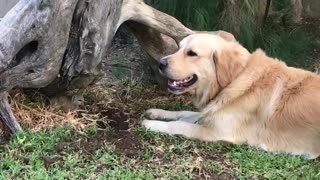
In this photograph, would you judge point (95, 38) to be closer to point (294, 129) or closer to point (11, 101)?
point (11, 101)

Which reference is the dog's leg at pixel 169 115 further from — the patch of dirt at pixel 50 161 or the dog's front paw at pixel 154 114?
the patch of dirt at pixel 50 161

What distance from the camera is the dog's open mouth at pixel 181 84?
153 inches

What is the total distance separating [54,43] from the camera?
3.62 m

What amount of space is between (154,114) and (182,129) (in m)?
0.41

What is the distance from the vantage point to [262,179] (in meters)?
3.45

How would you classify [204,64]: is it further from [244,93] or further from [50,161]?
[50,161]

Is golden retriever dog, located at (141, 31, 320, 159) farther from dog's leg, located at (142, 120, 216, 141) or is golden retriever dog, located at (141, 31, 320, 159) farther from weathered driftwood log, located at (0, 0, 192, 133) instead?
weathered driftwood log, located at (0, 0, 192, 133)

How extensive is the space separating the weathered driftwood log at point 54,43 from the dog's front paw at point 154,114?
0.57 metres

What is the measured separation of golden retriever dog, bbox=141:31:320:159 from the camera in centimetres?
380

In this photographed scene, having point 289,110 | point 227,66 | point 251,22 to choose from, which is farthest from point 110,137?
point 251,22

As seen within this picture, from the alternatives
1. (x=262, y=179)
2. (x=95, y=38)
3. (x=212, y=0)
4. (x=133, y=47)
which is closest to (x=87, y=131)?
(x=95, y=38)

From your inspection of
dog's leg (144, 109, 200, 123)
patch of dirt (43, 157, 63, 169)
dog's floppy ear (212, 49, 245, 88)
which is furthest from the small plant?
patch of dirt (43, 157, 63, 169)

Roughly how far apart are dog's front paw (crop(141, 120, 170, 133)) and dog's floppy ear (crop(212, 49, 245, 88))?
0.51 meters

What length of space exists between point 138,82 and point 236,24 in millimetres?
1107
